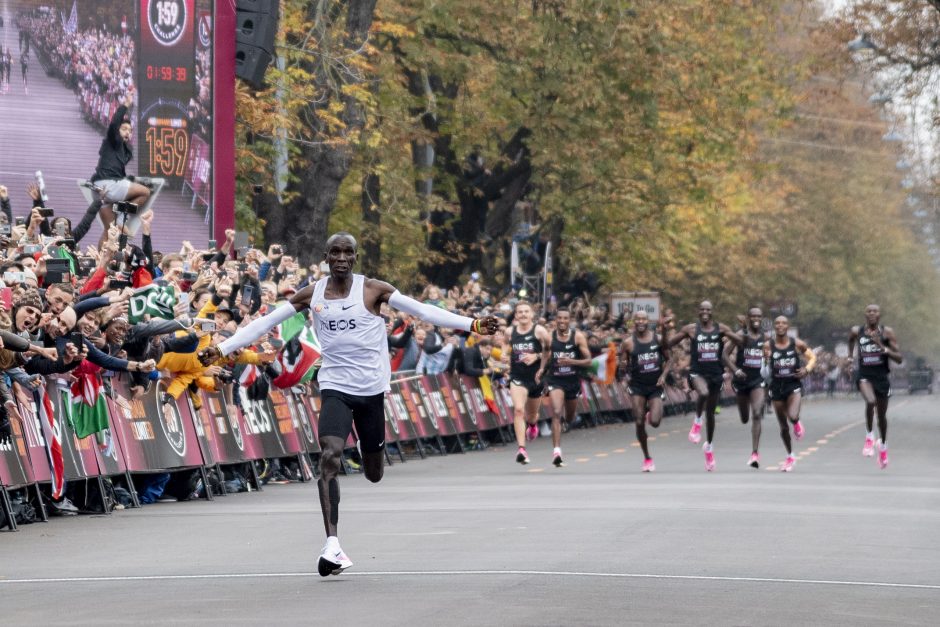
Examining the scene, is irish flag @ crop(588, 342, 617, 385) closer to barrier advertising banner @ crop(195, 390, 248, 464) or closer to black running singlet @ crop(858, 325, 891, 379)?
black running singlet @ crop(858, 325, 891, 379)

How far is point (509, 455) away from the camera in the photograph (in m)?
28.9

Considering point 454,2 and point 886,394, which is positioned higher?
point 454,2

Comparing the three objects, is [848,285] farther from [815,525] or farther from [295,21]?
[815,525]

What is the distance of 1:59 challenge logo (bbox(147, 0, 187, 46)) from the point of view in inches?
1000

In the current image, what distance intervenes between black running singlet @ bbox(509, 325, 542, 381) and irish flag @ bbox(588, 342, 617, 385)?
13829 millimetres

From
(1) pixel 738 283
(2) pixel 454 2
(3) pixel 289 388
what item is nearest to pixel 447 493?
(3) pixel 289 388

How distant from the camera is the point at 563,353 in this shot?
25422mm

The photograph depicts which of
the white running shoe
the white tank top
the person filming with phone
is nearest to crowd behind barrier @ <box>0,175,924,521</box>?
the white tank top

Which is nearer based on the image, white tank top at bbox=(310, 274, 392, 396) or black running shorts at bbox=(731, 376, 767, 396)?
white tank top at bbox=(310, 274, 392, 396)

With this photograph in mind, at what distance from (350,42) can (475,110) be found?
7627 millimetres

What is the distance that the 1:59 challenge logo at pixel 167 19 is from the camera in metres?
25.4

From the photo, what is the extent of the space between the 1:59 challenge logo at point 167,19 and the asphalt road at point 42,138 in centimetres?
151

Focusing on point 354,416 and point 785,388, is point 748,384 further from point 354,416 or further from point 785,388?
point 354,416

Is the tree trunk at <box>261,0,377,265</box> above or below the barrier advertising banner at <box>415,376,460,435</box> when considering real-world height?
above
